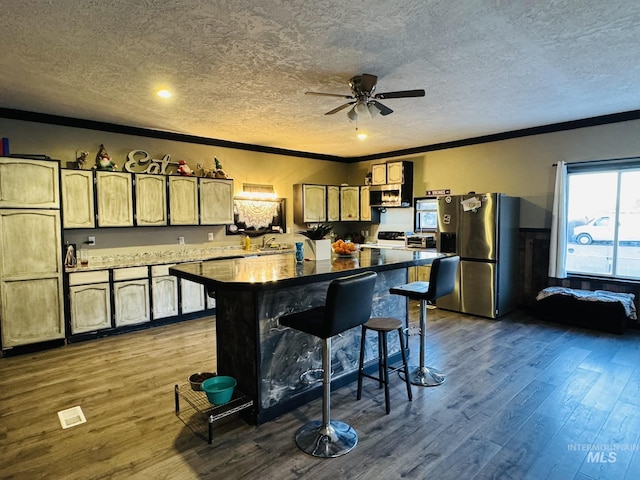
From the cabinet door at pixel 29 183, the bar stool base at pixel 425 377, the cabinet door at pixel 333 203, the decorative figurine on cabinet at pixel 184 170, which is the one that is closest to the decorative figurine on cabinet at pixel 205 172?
the decorative figurine on cabinet at pixel 184 170

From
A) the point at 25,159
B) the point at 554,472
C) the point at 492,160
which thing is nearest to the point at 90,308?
the point at 25,159

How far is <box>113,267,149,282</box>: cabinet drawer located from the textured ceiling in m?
1.86

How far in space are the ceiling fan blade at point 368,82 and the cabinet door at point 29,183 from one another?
133 inches

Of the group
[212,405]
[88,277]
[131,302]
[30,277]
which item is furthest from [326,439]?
[30,277]

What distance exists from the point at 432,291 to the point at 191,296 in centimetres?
351

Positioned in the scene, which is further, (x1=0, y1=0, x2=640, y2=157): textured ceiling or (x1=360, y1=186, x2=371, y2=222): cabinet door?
(x1=360, y1=186, x2=371, y2=222): cabinet door

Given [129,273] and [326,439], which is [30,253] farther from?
[326,439]

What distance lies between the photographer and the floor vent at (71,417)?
2.64 m

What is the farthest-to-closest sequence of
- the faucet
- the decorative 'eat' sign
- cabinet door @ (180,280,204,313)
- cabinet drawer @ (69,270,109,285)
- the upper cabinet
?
the upper cabinet < the faucet < cabinet door @ (180,280,204,313) < the decorative 'eat' sign < cabinet drawer @ (69,270,109,285)

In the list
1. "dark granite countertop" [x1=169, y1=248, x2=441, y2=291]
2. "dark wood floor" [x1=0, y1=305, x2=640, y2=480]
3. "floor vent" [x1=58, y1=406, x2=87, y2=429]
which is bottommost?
"floor vent" [x1=58, y1=406, x2=87, y2=429]

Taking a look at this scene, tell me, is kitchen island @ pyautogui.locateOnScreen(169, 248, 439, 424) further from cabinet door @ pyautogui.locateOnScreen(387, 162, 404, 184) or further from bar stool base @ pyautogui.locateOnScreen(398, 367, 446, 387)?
cabinet door @ pyautogui.locateOnScreen(387, 162, 404, 184)

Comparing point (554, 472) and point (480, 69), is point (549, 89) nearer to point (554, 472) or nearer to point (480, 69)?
point (480, 69)

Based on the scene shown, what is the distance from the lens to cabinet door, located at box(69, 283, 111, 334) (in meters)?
4.23

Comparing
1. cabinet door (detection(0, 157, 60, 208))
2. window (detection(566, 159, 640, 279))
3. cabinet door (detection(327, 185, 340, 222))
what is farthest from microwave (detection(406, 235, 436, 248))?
cabinet door (detection(0, 157, 60, 208))
